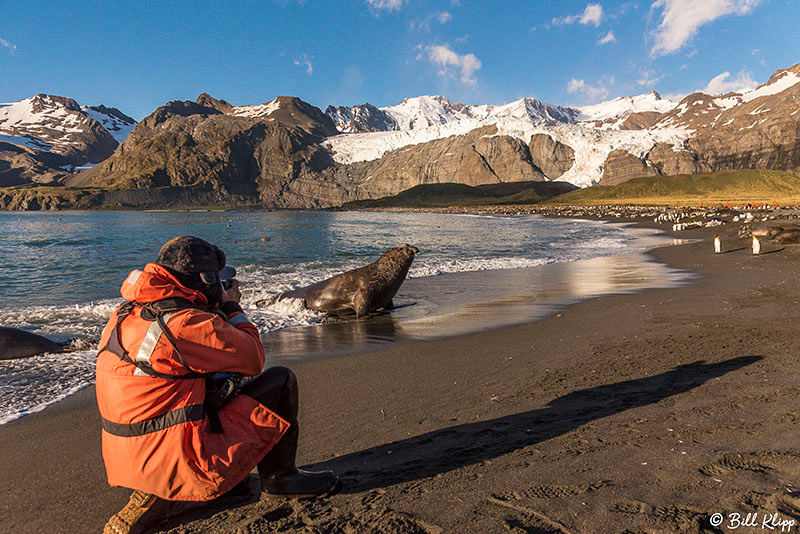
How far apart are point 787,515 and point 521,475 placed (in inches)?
55.8

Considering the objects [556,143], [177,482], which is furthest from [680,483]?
[556,143]

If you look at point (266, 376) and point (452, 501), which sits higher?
point (266, 376)

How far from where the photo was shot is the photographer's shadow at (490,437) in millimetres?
3480

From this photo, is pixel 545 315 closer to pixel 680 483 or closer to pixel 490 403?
pixel 490 403

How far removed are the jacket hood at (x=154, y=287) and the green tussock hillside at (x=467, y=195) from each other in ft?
512

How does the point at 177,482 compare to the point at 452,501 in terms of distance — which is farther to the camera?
the point at 452,501

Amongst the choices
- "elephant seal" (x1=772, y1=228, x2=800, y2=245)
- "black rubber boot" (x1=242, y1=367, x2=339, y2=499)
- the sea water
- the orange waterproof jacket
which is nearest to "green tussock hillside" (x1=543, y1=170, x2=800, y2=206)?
"elephant seal" (x1=772, y1=228, x2=800, y2=245)

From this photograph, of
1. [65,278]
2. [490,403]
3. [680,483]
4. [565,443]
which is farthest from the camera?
[65,278]

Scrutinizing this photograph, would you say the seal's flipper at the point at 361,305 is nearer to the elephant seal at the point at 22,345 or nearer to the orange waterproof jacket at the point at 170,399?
the elephant seal at the point at 22,345

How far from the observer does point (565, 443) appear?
372cm

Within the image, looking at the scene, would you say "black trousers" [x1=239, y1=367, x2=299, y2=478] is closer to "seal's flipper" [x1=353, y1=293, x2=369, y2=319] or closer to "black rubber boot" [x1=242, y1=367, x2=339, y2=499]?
"black rubber boot" [x1=242, y1=367, x2=339, y2=499]

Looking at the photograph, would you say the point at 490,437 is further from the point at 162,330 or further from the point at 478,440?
the point at 162,330

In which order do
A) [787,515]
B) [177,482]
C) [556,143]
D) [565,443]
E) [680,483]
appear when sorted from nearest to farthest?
[787,515] < [177,482] < [680,483] < [565,443] < [556,143]

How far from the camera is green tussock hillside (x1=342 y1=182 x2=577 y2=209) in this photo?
16150 cm
